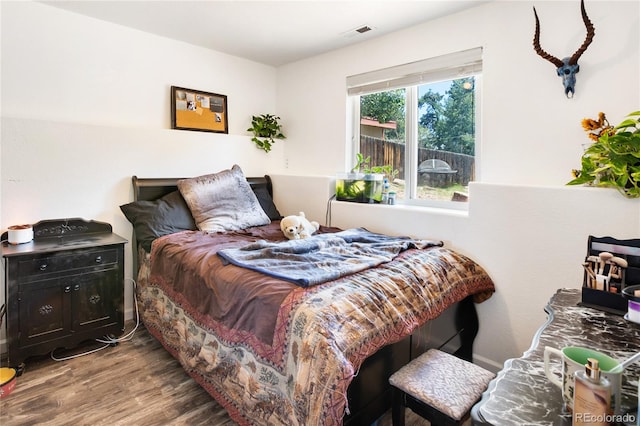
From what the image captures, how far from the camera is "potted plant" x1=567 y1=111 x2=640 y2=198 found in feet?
5.27

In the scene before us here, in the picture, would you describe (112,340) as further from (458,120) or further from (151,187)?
(458,120)

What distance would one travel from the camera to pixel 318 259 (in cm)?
194

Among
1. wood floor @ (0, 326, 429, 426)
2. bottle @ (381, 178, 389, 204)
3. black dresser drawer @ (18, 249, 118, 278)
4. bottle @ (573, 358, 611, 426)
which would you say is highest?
bottle @ (381, 178, 389, 204)

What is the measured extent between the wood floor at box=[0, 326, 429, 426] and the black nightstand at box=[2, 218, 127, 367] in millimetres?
176

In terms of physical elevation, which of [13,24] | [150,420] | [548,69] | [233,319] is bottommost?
[150,420]

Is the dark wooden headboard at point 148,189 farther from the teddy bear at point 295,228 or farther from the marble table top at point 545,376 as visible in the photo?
the marble table top at point 545,376

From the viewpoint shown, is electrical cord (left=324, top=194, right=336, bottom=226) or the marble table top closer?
the marble table top

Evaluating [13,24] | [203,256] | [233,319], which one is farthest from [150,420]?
[13,24]

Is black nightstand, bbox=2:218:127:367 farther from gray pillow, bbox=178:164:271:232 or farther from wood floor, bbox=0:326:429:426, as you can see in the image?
gray pillow, bbox=178:164:271:232

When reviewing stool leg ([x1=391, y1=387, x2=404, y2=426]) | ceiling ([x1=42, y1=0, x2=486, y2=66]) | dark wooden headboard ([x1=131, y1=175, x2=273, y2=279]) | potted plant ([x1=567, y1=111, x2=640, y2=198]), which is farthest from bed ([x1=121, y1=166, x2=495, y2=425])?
ceiling ([x1=42, y1=0, x2=486, y2=66])

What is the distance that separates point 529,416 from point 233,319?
1297 millimetres

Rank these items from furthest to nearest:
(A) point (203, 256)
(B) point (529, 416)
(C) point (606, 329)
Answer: (A) point (203, 256) → (C) point (606, 329) → (B) point (529, 416)

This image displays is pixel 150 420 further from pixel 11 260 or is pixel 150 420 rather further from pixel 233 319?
pixel 11 260

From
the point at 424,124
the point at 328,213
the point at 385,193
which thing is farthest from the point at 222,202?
the point at 424,124
